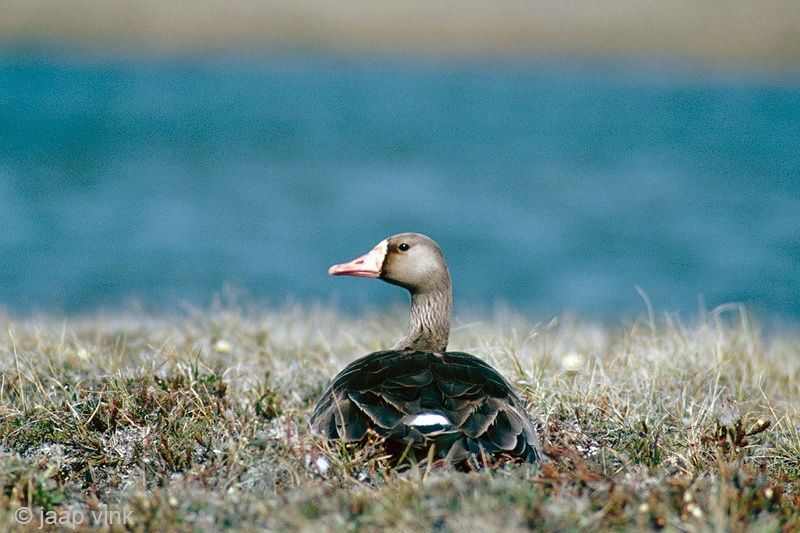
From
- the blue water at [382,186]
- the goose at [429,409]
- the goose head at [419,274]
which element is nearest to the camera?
the goose at [429,409]

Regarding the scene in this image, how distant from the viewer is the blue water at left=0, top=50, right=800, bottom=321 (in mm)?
12547

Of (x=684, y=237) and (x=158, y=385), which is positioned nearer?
(x=158, y=385)

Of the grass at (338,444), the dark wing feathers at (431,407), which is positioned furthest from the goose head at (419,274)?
the dark wing feathers at (431,407)

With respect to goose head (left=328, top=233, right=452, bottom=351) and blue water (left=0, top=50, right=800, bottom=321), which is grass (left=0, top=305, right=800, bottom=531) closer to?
goose head (left=328, top=233, right=452, bottom=351)

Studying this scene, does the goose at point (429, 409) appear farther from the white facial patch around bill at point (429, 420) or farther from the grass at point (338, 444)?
the grass at point (338, 444)

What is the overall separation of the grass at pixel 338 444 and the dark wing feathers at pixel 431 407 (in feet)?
0.37

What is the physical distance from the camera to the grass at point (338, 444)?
2570 mm

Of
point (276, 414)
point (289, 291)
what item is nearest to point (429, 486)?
point (276, 414)

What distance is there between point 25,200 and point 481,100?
15.1 meters

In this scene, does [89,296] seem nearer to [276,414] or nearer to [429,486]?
[276,414]

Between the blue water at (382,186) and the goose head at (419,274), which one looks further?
the blue water at (382,186)

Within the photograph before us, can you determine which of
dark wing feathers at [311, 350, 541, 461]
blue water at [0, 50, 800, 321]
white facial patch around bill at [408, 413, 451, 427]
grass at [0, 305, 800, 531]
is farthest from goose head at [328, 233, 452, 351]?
blue water at [0, 50, 800, 321]

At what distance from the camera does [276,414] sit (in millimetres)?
4035

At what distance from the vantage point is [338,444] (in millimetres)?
3166
